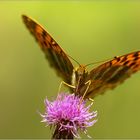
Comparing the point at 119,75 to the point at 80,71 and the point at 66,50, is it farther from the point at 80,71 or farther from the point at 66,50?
the point at 66,50

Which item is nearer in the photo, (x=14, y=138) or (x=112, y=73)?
(x=112, y=73)

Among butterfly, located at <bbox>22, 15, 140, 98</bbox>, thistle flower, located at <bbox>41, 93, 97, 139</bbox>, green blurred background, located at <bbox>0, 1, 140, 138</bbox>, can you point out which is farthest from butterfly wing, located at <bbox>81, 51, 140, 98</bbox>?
green blurred background, located at <bbox>0, 1, 140, 138</bbox>

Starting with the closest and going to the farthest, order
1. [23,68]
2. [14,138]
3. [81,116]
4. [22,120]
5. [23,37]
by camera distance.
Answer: [81,116] → [14,138] → [22,120] → [23,68] → [23,37]

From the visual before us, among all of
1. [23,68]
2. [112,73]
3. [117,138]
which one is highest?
[112,73]

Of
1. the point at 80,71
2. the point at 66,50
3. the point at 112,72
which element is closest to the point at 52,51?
the point at 80,71

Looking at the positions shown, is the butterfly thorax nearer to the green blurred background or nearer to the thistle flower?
the thistle flower

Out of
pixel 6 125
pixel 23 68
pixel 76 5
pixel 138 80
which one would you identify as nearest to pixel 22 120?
pixel 6 125

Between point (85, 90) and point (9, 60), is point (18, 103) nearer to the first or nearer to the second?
point (9, 60)

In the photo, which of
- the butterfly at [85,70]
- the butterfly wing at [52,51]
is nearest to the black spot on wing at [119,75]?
the butterfly at [85,70]

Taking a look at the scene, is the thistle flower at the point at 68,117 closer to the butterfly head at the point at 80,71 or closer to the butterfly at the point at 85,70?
the butterfly at the point at 85,70
